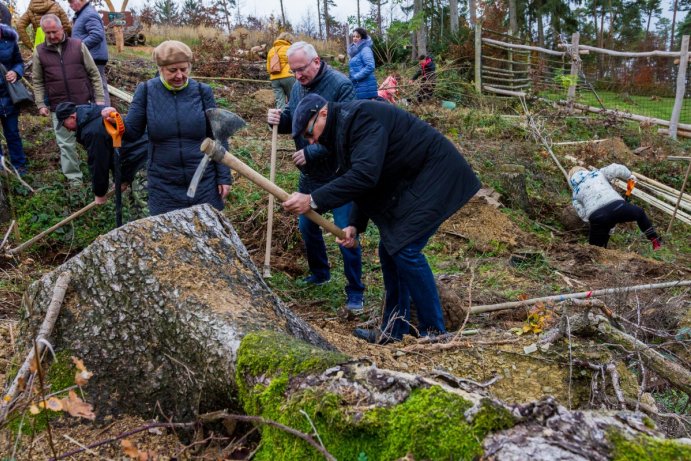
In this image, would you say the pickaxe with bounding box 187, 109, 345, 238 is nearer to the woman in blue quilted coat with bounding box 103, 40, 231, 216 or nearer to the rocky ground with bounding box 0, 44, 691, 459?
the woman in blue quilted coat with bounding box 103, 40, 231, 216

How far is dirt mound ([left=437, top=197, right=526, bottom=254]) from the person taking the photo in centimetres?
662

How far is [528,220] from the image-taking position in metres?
7.95

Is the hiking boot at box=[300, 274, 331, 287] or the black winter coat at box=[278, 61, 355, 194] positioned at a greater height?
the black winter coat at box=[278, 61, 355, 194]

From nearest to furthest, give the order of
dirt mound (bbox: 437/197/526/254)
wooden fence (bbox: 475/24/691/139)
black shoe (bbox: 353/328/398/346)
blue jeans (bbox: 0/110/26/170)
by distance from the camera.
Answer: black shoe (bbox: 353/328/398/346) → blue jeans (bbox: 0/110/26/170) → dirt mound (bbox: 437/197/526/254) → wooden fence (bbox: 475/24/691/139)

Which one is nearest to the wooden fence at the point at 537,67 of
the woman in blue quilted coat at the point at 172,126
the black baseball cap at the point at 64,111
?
the woman in blue quilted coat at the point at 172,126

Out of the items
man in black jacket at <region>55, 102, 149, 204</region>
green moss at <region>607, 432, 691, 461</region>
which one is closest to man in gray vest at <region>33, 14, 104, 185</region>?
man in black jacket at <region>55, 102, 149, 204</region>

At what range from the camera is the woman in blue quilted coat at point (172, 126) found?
3781 millimetres

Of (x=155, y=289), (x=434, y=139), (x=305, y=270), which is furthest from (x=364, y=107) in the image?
(x=305, y=270)

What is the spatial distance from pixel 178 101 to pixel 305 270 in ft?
7.29

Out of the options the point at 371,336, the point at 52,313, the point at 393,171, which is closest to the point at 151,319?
the point at 52,313

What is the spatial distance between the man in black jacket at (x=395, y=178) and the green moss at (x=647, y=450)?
5.93 ft

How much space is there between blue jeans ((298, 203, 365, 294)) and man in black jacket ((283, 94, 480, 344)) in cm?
83

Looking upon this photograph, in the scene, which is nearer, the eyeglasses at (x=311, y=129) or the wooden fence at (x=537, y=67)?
the eyeglasses at (x=311, y=129)

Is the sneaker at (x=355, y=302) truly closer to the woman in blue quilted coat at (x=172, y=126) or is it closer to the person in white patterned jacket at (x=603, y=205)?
the woman in blue quilted coat at (x=172, y=126)
